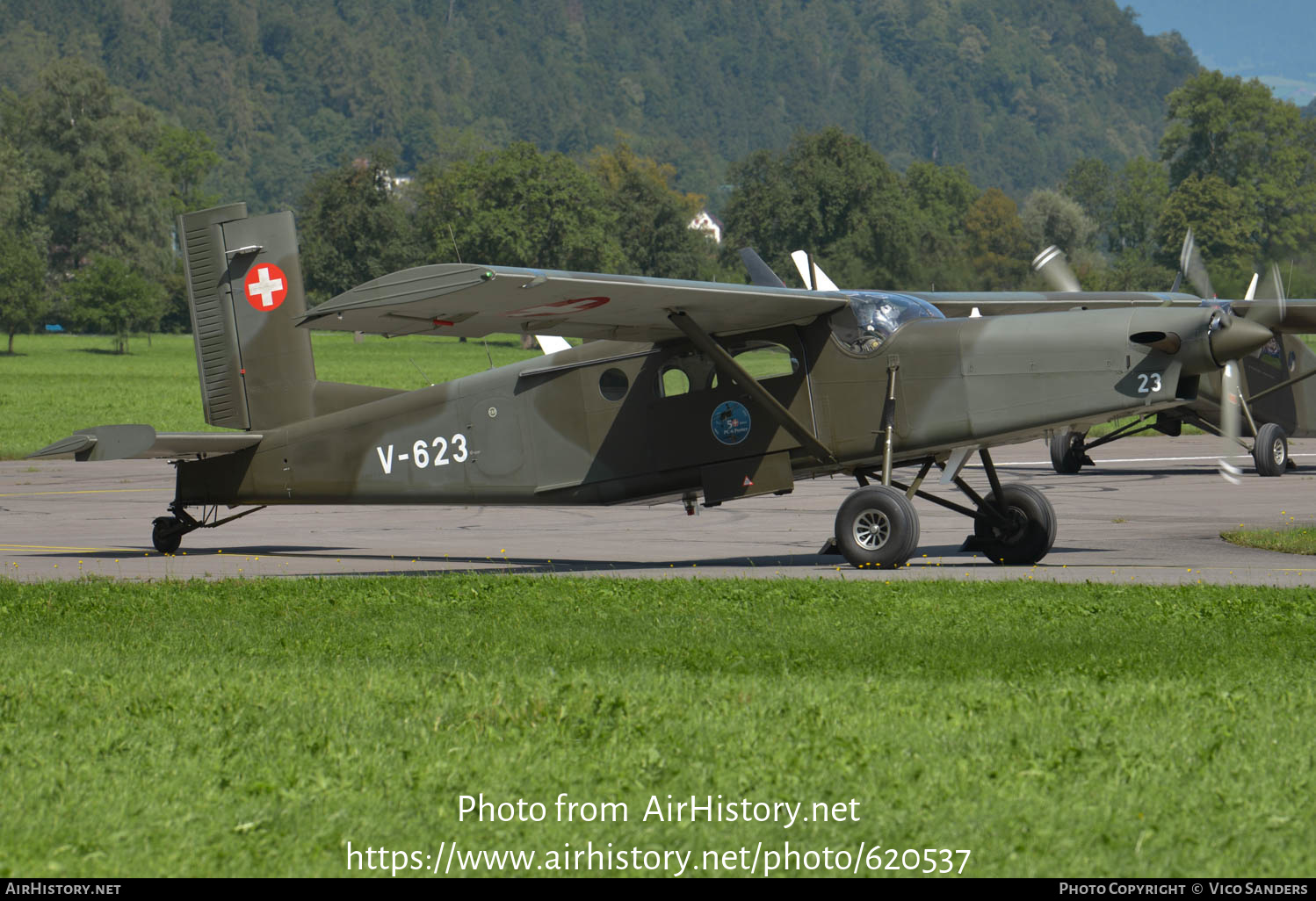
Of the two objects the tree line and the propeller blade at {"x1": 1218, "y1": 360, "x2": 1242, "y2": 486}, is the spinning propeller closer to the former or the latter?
the propeller blade at {"x1": 1218, "y1": 360, "x2": 1242, "y2": 486}

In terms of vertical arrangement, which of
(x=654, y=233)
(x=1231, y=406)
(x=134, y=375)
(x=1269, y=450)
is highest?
(x=654, y=233)

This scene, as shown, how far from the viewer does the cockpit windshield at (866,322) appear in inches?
577

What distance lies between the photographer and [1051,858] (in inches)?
203

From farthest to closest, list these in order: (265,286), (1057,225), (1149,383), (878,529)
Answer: (1057,225), (265,286), (878,529), (1149,383)

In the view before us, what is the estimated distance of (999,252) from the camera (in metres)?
53.8

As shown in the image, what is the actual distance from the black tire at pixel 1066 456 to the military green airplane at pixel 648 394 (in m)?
11.2

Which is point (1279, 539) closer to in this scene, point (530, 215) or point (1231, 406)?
point (1231, 406)

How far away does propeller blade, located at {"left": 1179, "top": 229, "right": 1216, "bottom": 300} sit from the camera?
1791 cm

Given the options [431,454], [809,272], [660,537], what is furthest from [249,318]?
[809,272]

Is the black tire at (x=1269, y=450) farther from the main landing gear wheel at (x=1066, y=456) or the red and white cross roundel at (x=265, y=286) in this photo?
the red and white cross roundel at (x=265, y=286)

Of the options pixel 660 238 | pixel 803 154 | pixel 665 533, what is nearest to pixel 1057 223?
pixel 803 154

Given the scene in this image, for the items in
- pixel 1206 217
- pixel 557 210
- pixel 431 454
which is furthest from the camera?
pixel 557 210

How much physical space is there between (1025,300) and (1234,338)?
770 centimetres

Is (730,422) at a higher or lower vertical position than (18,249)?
lower
